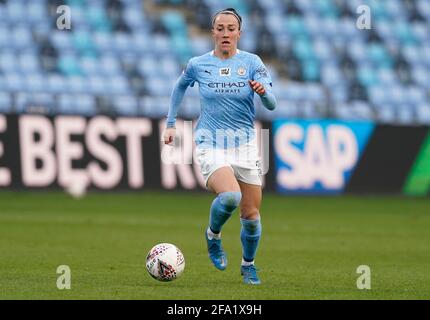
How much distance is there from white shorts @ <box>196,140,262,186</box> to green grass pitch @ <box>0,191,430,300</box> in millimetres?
953

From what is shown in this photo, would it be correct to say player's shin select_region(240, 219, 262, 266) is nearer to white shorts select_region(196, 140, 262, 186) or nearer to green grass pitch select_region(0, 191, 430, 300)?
green grass pitch select_region(0, 191, 430, 300)

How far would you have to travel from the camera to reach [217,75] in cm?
1012

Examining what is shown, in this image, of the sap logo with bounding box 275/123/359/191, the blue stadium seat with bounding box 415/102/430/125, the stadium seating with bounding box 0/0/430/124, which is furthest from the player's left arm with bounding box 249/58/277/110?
the blue stadium seat with bounding box 415/102/430/125

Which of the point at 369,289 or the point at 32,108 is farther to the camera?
the point at 32,108

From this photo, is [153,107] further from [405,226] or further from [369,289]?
[369,289]

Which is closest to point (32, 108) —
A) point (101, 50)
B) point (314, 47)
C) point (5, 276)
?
point (101, 50)

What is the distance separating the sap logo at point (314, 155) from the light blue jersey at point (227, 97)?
1233 cm

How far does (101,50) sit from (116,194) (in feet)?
17.7

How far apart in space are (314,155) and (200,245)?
357 inches

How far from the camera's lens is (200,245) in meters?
14.1

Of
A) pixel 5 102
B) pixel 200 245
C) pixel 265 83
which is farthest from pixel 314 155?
pixel 265 83

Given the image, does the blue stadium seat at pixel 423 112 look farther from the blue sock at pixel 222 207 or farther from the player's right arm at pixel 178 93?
the blue sock at pixel 222 207

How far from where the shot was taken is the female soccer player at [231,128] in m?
10.0

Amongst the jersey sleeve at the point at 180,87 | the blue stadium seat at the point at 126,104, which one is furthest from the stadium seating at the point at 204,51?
the jersey sleeve at the point at 180,87
